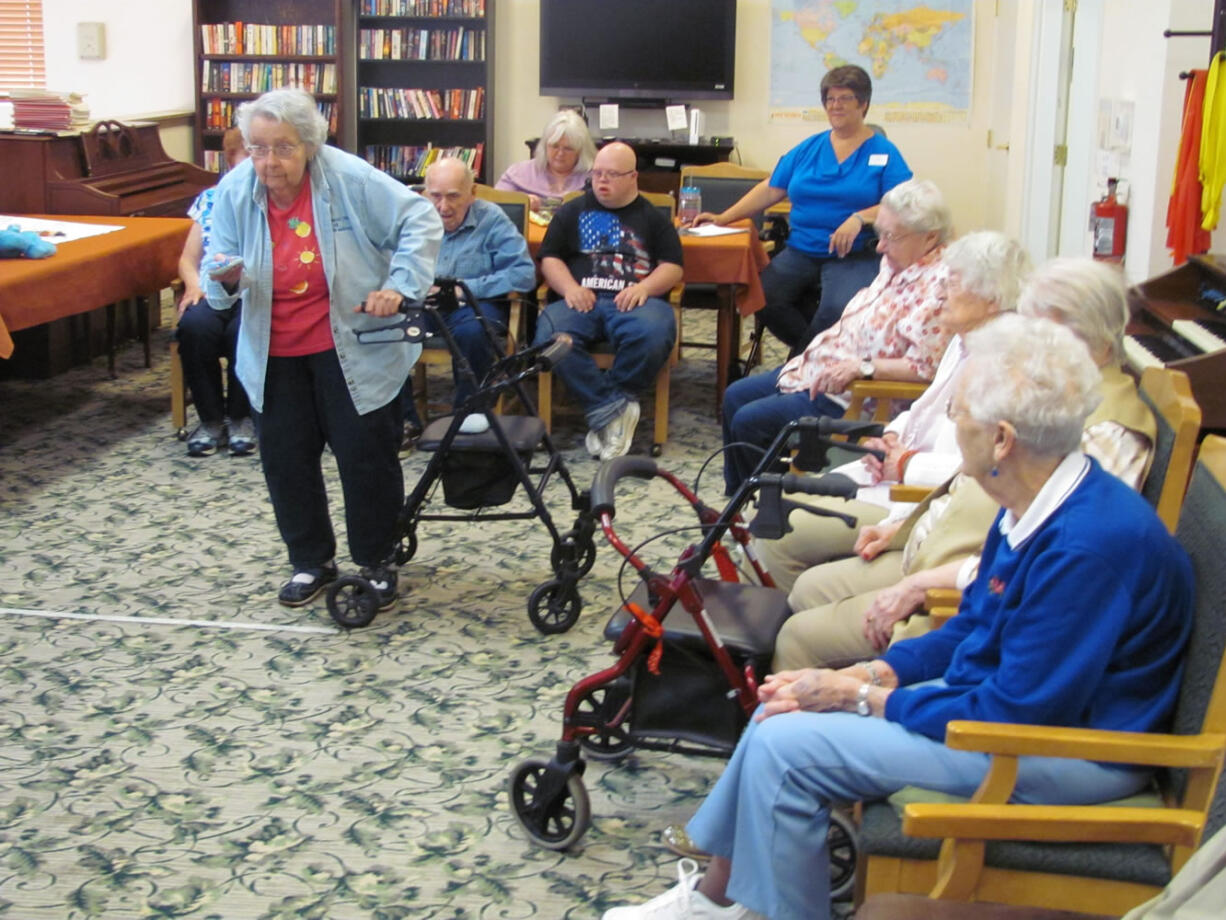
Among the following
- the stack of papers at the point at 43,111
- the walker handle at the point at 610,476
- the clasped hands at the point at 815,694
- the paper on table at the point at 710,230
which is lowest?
the clasped hands at the point at 815,694

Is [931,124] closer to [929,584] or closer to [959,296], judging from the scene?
[959,296]

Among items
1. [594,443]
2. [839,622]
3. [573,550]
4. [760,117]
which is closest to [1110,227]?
[594,443]

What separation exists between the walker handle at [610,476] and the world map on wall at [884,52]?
21.1 feet

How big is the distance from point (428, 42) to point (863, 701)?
24.2ft

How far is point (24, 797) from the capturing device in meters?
2.72

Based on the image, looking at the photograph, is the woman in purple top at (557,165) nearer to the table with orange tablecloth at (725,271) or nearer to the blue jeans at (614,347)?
the table with orange tablecloth at (725,271)

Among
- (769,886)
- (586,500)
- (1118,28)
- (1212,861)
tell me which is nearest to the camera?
(1212,861)

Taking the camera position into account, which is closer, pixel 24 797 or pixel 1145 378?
pixel 1145 378

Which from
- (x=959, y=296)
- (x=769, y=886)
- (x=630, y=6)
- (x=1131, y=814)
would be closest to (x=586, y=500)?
(x=959, y=296)

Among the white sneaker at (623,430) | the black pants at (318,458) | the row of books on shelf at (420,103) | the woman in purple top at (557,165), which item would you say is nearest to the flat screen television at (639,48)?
the row of books on shelf at (420,103)

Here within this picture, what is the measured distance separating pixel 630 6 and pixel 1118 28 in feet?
12.0

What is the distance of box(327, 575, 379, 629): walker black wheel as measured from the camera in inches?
139

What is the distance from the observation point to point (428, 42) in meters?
8.62

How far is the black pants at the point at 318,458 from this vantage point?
3.46 metres
